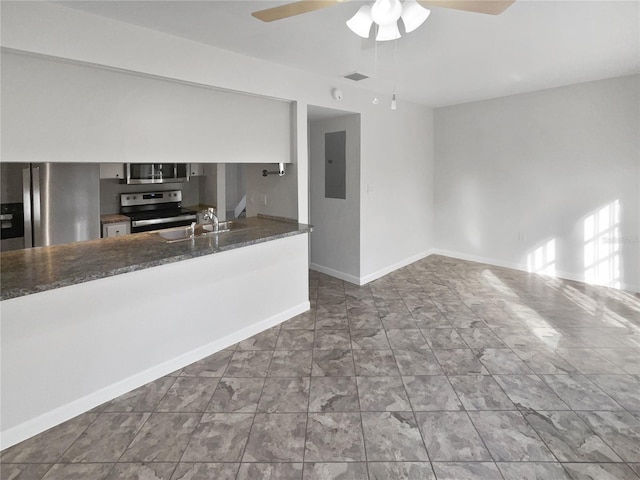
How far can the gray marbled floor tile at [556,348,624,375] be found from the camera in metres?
2.71

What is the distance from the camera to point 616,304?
4004mm

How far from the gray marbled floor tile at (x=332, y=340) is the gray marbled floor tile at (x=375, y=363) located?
0.17m

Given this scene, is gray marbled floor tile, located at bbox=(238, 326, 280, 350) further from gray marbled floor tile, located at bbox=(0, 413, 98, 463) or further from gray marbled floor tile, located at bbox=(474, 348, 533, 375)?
gray marbled floor tile, located at bbox=(474, 348, 533, 375)

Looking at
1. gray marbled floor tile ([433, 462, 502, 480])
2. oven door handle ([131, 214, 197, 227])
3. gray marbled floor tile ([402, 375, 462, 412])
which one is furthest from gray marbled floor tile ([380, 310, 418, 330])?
oven door handle ([131, 214, 197, 227])

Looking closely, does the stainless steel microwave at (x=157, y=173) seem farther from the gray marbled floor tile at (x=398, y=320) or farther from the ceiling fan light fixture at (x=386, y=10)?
the ceiling fan light fixture at (x=386, y=10)

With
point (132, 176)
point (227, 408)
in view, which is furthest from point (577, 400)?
point (132, 176)

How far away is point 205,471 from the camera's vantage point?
1.83m

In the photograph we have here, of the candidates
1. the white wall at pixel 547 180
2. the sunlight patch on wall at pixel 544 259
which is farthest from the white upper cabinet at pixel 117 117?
the sunlight patch on wall at pixel 544 259

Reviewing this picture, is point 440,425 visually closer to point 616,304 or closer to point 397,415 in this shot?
point 397,415

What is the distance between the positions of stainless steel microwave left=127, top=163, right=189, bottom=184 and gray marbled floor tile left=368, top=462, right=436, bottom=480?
3605 millimetres

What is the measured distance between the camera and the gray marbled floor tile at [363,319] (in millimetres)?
3582

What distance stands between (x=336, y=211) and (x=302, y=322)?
1857 mm

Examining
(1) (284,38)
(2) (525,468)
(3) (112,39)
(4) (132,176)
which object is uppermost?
(1) (284,38)

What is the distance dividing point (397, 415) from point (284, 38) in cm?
285
